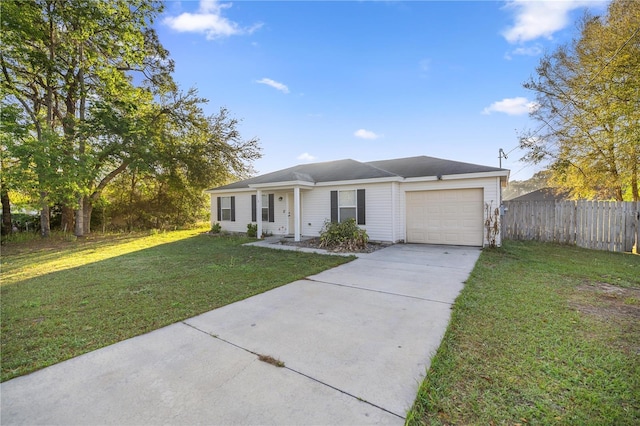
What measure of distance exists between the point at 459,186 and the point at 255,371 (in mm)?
8861

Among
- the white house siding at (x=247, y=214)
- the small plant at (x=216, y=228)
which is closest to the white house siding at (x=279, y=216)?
the white house siding at (x=247, y=214)

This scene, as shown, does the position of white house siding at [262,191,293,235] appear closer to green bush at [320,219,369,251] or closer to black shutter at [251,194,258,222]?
black shutter at [251,194,258,222]

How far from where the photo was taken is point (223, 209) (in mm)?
14203

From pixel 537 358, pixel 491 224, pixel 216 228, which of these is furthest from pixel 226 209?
pixel 537 358

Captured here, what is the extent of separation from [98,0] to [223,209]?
9614 millimetres

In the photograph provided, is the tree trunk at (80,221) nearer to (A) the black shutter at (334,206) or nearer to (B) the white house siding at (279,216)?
(B) the white house siding at (279,216)

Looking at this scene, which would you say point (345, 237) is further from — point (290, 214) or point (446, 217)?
point (290, 214)

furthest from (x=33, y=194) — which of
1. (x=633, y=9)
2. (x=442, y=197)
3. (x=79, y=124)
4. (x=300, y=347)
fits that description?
Answer: (x=633, y=9)

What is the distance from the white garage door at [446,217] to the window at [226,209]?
8.59 metres

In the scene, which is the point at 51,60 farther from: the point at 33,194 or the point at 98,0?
the point at 33,194

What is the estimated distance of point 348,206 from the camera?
411 inches

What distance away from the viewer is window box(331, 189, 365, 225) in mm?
10133

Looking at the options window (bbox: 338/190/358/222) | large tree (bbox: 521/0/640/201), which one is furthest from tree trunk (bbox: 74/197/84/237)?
large tree (bbox: 521/0/640/201)

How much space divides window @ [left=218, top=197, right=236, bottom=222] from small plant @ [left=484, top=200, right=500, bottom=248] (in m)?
11.0
